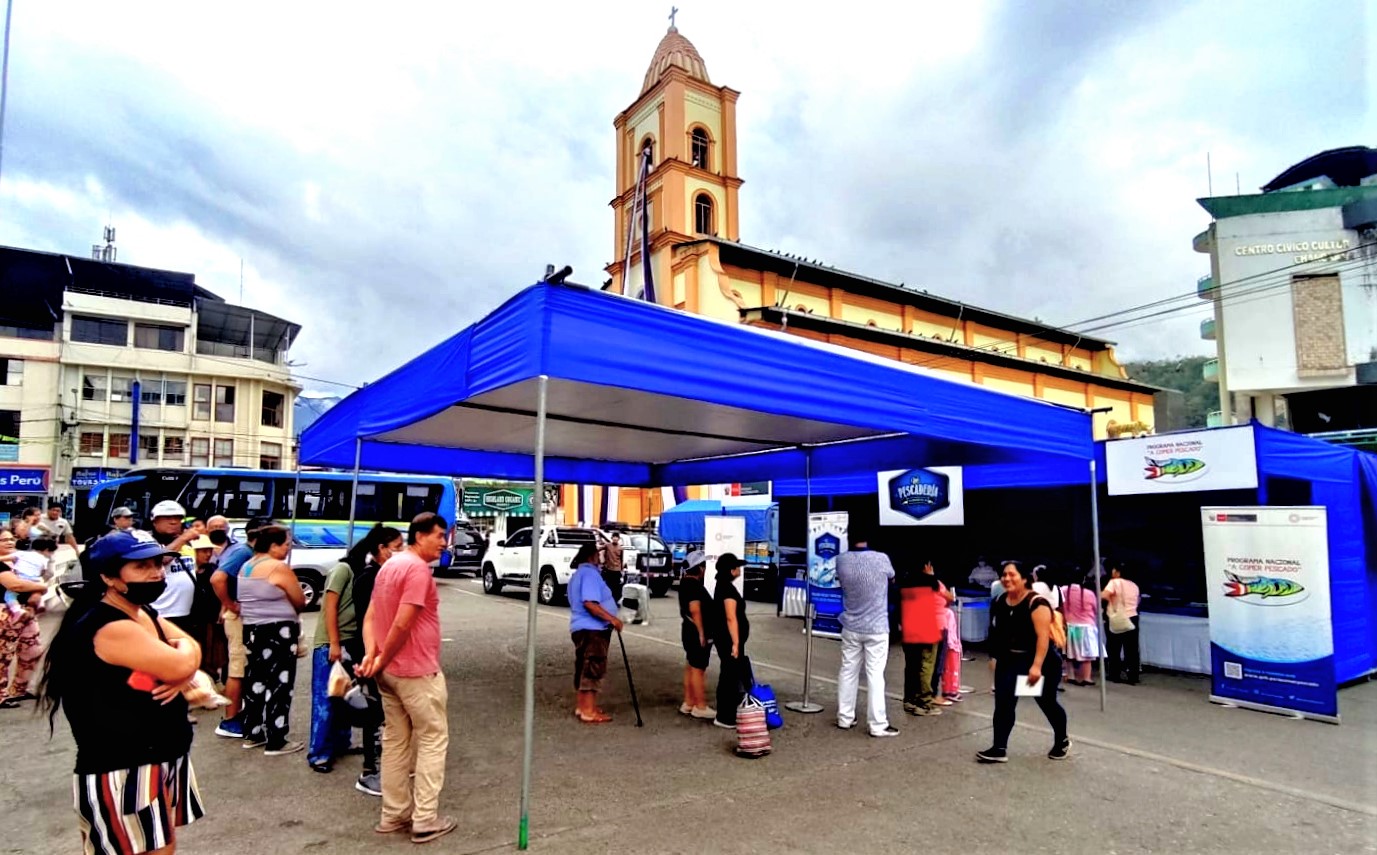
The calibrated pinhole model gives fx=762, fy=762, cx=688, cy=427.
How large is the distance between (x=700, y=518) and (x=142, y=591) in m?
21.4

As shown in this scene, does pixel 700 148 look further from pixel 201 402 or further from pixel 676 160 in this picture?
pixel 201 402

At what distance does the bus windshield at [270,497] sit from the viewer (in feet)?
53.4

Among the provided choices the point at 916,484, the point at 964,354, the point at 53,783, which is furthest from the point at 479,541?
the point at 964,354

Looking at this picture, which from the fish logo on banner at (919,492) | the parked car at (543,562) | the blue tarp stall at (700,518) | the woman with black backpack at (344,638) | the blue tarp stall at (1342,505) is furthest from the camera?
the blue tarp stall at (700,518)

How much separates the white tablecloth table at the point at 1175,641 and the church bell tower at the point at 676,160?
24624mm

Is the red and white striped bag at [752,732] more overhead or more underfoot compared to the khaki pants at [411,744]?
more underfoot

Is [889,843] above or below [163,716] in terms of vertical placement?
below

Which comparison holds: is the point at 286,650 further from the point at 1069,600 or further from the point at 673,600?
the point at 673,600

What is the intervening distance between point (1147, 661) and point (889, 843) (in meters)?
7.68

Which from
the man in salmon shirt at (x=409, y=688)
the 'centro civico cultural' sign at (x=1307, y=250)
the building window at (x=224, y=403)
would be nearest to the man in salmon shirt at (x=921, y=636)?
the man in salmon shirt at (x=409, y=688)

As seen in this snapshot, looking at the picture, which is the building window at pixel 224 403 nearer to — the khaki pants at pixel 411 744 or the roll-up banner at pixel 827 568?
the roll-up banner at pixel 827 568

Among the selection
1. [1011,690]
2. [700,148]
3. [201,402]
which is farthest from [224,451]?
[1011,690]

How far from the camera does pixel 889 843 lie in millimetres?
4172

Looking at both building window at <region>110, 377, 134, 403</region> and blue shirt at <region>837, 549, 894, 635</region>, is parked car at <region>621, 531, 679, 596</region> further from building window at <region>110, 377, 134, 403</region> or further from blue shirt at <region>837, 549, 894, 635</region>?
Answer: building window at <region>110, 377, 134, 403</region>
